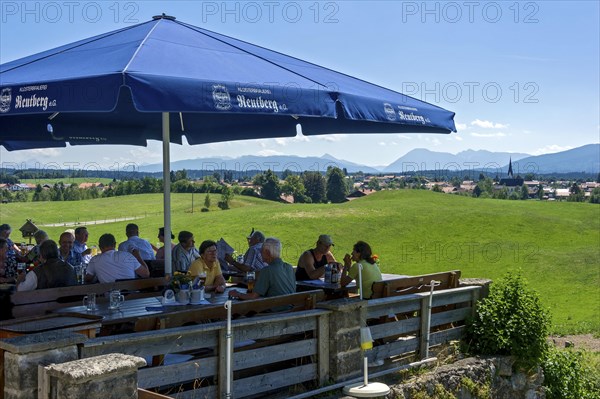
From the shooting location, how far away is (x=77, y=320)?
555 centimetres

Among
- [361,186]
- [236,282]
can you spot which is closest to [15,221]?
[361,186]

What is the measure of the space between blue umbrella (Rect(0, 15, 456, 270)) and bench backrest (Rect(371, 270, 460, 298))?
1863mm

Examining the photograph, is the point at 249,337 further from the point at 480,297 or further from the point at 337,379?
the point at 480,297

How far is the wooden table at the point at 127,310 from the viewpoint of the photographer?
623 cm

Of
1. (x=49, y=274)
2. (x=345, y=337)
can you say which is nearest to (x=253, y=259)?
(x=49, y=274)

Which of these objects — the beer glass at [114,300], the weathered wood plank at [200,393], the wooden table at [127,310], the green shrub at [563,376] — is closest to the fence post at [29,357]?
the wooden table at [127,310]

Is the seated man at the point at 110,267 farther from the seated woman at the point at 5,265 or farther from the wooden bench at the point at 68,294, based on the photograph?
the seated woman at the point at 5,265

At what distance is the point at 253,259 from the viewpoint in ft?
36.8

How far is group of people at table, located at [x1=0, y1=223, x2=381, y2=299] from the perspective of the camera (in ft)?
24.6

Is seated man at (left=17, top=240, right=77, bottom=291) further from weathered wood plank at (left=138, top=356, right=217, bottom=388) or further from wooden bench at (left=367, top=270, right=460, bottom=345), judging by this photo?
wooden bench at (left=367, top=270, right=460, bottom=345)

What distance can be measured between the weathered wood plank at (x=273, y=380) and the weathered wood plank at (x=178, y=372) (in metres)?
0.38

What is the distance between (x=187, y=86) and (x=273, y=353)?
254 cm

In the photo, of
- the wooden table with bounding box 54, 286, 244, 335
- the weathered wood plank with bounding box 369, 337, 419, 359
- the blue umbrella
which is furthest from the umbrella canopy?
the weathered wood plank with bounding box 369, 337, 419, 359

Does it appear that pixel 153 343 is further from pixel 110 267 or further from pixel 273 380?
pixel 110 267
